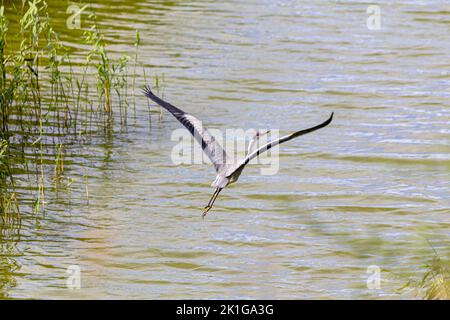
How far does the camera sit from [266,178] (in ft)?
29.1

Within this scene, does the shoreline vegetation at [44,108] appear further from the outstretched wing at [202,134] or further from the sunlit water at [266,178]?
the outstretched wing at [202,134]

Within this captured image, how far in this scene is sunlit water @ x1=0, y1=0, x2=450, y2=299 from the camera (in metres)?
6.86

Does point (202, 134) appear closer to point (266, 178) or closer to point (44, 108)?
point (266, 178)

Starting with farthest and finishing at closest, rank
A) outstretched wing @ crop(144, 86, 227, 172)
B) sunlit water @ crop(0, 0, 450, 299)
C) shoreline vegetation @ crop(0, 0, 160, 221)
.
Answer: shoreline vegetation @ crop(0, 0, 160, 221), sunlit water @ crop(0, 0, 450, 299), outstretched wing @ crop(144, 86, 227, 172)

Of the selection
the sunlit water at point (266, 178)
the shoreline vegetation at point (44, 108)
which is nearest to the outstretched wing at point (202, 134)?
the sunlit water at point (266, 178)

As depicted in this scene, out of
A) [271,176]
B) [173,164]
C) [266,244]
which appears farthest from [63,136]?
[266,244]

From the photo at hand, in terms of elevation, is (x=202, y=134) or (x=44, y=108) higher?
(x=44, y=108)

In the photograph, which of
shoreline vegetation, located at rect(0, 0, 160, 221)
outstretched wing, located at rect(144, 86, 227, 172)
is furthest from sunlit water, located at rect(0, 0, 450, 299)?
outstretched wing, located at rect(144, 86, 227, 172)

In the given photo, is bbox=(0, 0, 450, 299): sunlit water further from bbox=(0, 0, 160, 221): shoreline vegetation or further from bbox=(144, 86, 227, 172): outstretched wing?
bbox=(144, 86, 227, 172): outstretched wing

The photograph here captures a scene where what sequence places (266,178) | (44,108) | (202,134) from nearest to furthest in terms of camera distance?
(202,134)
(266,178)
(44,108)

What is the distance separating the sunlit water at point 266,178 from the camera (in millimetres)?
6859

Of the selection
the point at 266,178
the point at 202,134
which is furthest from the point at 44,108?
the point at 202,134

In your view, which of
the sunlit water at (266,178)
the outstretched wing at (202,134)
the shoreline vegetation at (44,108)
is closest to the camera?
the outstretched wing at (202,134)
